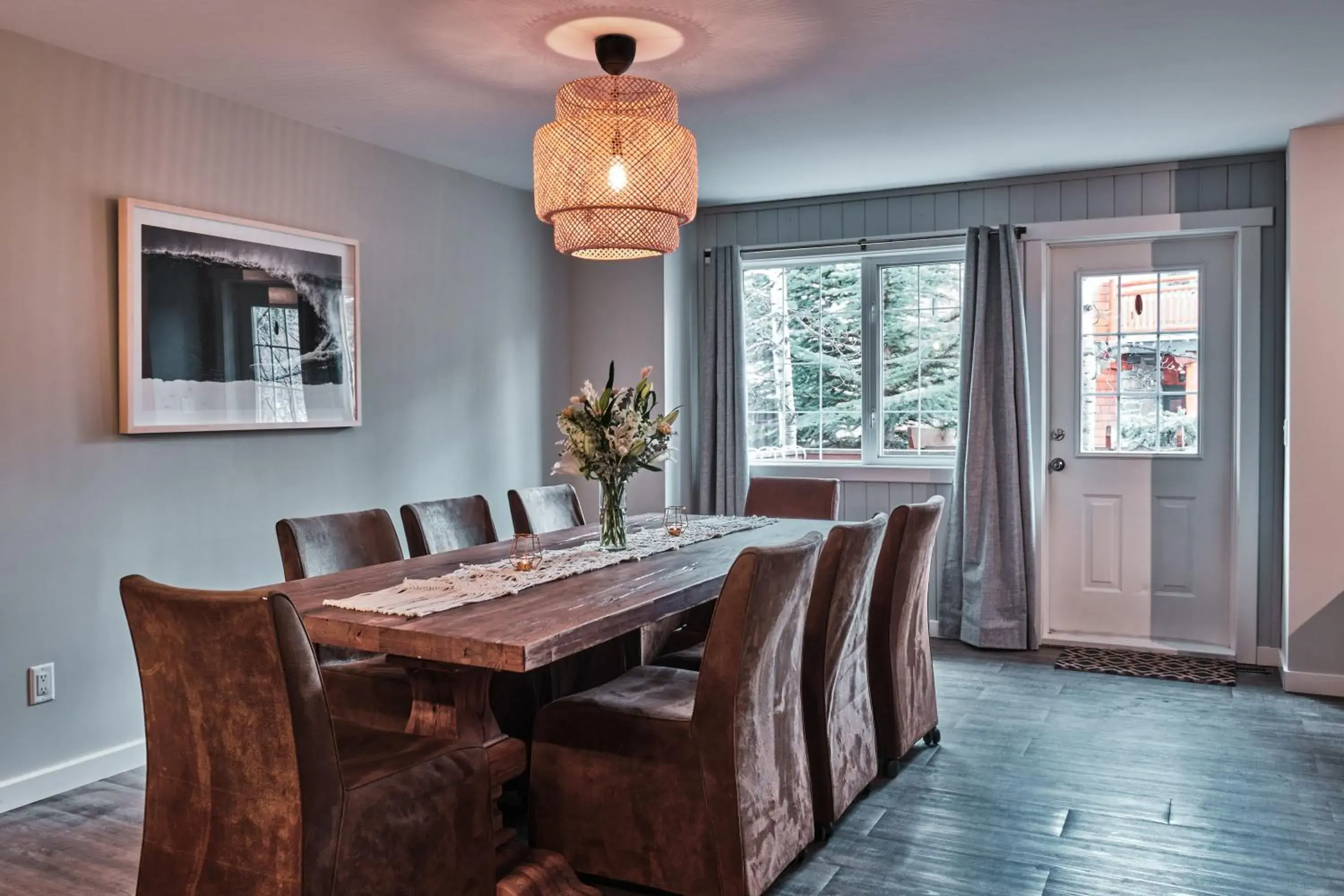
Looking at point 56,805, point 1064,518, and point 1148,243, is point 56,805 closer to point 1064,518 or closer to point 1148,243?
point 1064,518

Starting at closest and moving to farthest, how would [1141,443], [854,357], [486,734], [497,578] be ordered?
1. [486,734]
2. [497,578]
3. [1141,443]
4. [854,357]

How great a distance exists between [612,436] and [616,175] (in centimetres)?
76

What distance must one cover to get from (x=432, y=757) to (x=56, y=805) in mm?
1773

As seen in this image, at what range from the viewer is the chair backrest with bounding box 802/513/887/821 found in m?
2.74

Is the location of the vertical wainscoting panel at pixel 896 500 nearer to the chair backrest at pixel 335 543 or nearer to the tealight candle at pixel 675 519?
the tealight candle at pixel 675 519

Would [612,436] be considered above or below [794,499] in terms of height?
above

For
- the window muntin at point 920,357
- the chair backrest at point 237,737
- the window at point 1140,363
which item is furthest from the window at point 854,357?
the chair backrest at point 237,737

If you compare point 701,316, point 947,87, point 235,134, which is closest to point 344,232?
point 235,134

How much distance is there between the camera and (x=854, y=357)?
562 centimetres

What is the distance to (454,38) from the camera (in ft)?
10.3

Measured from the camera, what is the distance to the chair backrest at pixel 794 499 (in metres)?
4.52

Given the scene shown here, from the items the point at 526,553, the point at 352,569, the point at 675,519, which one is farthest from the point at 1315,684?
the point at 352,569

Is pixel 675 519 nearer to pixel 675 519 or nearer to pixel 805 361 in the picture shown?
pixel 675 519

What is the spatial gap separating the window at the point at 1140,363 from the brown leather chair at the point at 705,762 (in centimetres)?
312
